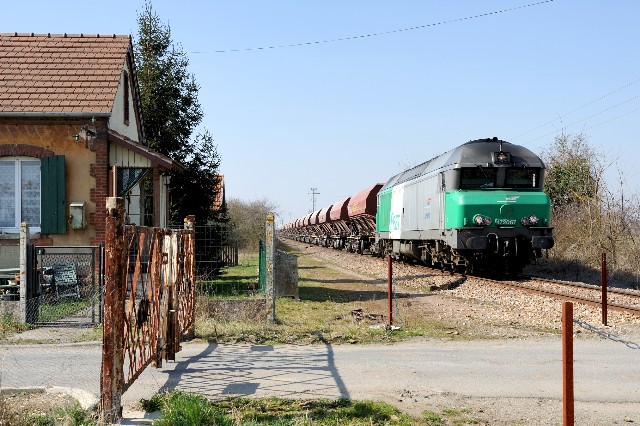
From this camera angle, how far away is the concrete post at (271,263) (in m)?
12.1

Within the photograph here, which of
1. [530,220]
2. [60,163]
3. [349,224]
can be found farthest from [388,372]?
[349,224]

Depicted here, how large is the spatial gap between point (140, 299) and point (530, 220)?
1365 cm

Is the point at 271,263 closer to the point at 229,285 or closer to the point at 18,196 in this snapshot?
the point at 229,285

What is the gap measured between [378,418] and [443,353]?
3.35 meters

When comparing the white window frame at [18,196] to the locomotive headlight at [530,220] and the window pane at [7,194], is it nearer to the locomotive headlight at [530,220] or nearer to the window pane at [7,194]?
the window pane at [7,194]

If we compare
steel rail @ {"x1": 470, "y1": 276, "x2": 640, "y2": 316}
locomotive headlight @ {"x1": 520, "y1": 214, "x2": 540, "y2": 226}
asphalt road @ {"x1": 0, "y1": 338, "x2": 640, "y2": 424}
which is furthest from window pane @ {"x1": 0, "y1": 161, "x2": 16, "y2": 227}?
locomotive headlight @ {"x1": 520, "y1": 214, "x2": 540, "y2": 226}

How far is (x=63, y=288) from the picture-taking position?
15008 millimetres

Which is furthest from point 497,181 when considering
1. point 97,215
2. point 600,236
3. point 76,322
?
point 76,322

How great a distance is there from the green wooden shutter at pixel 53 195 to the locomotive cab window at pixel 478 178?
9995 millimetres

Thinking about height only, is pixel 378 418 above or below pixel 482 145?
below

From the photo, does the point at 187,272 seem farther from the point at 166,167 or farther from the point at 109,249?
the point at 166,167

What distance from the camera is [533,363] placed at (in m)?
8.81

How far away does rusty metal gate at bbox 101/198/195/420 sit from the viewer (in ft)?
19.7

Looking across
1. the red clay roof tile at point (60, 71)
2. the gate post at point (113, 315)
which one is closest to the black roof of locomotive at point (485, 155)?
the red clay roof tile at point (60, 71)
